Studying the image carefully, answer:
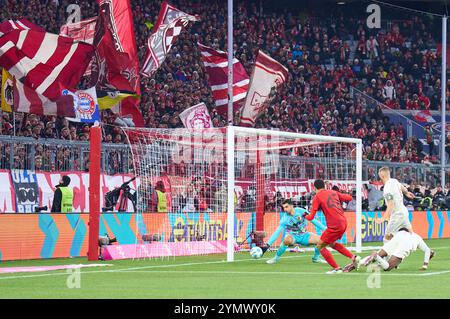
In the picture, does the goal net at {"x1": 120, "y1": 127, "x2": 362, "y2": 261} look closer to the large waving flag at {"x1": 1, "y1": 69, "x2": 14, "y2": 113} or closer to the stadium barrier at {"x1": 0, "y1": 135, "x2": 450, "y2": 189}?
the stadium barrier at {"x1": 0, "y1": 135, "x2": 450, "y2": 189}

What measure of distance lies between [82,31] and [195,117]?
13.8ft

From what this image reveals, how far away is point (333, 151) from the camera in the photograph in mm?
32750

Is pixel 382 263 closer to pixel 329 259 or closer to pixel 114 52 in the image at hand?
pixel 329 259

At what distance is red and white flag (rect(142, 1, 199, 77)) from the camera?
3209 cm

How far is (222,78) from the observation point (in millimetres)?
35438

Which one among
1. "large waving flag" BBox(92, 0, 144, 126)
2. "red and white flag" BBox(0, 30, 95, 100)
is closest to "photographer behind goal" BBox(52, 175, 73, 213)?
"red and white flag" BBox(0, 30, 95, 100)

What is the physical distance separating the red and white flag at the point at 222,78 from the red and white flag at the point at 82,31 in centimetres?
412

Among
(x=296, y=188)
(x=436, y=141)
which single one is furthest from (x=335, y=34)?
(x=296, y=188)

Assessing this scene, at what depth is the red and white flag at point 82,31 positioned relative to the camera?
3206 centimetres

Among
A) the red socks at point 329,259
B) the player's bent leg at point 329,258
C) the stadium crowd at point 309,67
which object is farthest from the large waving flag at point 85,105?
the red socks at point 329,259

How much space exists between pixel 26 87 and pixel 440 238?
1835 cm

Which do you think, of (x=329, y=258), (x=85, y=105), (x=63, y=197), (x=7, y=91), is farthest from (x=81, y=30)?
(x=329, y=258)

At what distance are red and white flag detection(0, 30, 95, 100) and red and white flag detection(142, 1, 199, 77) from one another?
2.85 meters

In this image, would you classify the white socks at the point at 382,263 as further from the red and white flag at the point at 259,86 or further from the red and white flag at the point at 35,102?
the red and white flag at the point at 259,86
